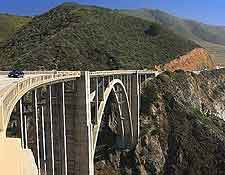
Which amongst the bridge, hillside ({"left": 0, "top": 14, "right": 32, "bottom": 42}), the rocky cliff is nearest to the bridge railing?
the bridge

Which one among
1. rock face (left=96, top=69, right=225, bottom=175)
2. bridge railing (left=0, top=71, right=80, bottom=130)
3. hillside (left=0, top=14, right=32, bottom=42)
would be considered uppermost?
hillside (left=0, top=14, right=32, bottom=42)

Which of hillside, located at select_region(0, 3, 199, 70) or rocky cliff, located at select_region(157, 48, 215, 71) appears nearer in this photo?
hillside, located at select_region(0, 3, 199, 70)

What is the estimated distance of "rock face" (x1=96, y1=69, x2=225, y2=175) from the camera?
6156 centimetres

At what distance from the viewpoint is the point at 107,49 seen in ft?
320

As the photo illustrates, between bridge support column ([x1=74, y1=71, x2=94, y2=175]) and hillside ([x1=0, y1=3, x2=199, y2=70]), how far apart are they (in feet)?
141

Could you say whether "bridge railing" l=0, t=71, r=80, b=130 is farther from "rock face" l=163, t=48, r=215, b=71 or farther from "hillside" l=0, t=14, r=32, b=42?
"hillside" l=0, t=14, r=32, b=42

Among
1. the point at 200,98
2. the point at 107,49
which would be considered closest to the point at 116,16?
the point at 107,49

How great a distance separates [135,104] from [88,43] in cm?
3976

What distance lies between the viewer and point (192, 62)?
114125 mm

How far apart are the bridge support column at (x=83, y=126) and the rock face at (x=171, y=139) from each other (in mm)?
22904

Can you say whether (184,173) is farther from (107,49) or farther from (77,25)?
(77,25)

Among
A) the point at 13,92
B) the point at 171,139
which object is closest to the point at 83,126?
the point at 13,92

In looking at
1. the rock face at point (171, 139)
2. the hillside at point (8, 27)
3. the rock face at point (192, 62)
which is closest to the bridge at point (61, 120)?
the rock face at point (171, 139)

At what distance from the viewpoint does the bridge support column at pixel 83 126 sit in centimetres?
3344
